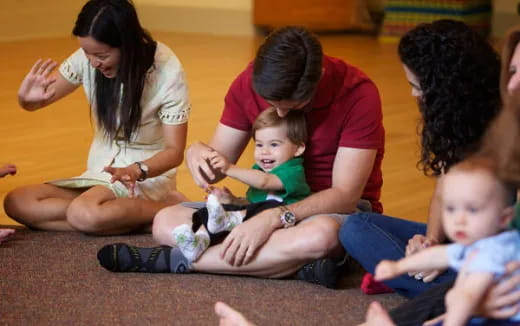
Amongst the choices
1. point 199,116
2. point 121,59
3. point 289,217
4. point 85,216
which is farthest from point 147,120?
point 199,116

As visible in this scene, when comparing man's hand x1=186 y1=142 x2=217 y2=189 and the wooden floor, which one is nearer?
man's hand x1=186 y1=142 x2=217 y2=189

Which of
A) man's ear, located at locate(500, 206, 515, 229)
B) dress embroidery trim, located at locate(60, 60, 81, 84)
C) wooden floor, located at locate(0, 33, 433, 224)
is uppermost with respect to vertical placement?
man's ear, located at locate(500, 206, 515, 229)

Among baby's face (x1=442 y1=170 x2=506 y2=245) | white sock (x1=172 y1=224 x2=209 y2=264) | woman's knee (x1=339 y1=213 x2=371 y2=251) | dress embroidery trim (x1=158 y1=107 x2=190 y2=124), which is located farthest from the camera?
dress embroidery trim (x1=158 y1=107 x2=190 y2=124)

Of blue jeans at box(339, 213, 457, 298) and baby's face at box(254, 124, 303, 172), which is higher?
baby's face at box(254, 124, 303, 172)

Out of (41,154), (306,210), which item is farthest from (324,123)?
(41,154)

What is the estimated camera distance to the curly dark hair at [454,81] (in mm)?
1835

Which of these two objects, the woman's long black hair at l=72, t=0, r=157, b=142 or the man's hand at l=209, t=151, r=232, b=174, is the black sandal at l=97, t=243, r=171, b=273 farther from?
the woman's long black hair at l=72, t=0, r=157, b=142

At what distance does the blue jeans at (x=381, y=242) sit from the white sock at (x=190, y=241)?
0.34m

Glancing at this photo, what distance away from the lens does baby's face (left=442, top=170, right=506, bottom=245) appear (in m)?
1.37

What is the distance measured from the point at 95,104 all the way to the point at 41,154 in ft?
3.13

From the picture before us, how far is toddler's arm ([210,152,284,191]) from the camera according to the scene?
85.2 inches

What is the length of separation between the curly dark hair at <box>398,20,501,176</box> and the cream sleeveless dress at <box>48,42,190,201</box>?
35.1 inches

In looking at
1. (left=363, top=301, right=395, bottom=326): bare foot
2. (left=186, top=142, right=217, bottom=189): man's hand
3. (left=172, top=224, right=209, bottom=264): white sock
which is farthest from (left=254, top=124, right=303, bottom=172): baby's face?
(left=363, top=301, right=395, bottom=326): bare foot

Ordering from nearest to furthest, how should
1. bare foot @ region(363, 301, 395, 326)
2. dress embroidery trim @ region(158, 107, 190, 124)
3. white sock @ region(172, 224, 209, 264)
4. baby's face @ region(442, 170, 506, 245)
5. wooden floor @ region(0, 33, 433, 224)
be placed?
baby's face @ region(442, 170, 506, 245)
bare foot @ region(363, 301, 395, 326)
white sock @ region(172, 224, 209, 264)
dress embroidery trim @ region(158, 107, 190, 124)
wooden floor @ region(0, 33, 433, 224)
